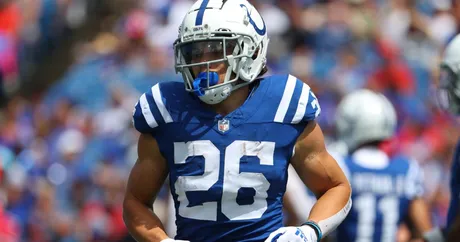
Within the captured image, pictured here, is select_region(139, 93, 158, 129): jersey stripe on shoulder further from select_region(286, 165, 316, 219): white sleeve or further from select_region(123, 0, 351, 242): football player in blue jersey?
select_region(286, 165, 316, 219): white sleeve

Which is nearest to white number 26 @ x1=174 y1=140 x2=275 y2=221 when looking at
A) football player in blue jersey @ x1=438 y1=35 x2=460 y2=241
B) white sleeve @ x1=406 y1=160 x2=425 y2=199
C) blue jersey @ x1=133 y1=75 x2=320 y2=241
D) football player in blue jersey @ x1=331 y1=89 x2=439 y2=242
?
blue jersey @ x1=133 y1=75 x2=320 y2=241

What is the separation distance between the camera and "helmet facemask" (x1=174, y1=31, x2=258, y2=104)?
3828mm

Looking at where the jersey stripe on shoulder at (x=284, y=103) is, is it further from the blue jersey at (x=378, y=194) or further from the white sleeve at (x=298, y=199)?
the blue jersey at (x=378, y=194)

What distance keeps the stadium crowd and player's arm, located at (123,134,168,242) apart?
480 centimetres

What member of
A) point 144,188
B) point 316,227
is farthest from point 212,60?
point 316,227

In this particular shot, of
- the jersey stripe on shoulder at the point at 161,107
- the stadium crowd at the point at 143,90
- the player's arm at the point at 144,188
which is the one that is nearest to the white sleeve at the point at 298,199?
the player's arm at the point at 144,188

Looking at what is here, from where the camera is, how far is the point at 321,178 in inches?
157

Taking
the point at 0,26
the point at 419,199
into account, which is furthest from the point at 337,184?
the point at 0,26

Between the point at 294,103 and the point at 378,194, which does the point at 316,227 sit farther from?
the point at 378,194

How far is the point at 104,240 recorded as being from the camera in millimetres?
9055

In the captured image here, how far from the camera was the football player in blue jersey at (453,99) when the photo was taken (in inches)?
181

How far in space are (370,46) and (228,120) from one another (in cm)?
684

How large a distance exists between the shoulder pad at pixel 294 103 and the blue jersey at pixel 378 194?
190 centimetres

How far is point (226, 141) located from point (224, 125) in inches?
2.6
